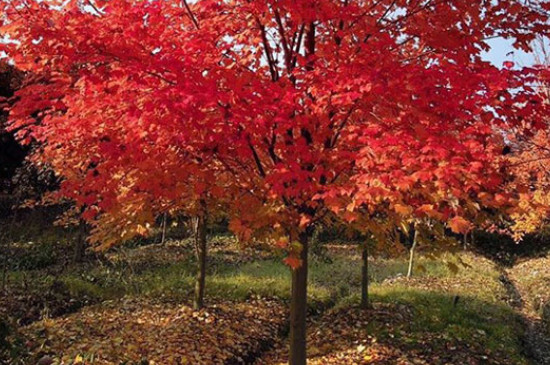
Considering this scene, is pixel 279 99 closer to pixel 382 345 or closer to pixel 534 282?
pixel 382 345

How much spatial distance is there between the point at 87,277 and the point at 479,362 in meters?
10.4

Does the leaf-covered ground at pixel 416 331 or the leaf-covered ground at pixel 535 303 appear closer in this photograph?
the leaf-covered ground at pixel 416 331

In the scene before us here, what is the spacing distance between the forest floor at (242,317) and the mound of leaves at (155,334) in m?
0.02

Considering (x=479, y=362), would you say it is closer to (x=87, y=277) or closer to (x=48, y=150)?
(x=48, y=150)

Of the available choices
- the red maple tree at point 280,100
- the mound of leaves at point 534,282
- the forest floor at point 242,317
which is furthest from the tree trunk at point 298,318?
the mound of leaves at point 534,282

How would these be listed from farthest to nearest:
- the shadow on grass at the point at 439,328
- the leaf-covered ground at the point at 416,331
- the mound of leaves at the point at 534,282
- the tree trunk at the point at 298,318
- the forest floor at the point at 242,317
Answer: the mound of leaves at the point at 534,282
the shadow on grass at the point at 439,328
the leaf-covered ground at the point at 416,331
the forest floor at the point at 242,317
the tree trunk at the point at 298,318

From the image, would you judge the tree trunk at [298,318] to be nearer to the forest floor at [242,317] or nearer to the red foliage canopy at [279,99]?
the red foliage canopy at [279,99]

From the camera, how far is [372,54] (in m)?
→ 4.54

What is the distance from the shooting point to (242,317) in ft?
32.6

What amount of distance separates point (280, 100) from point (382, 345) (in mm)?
6062

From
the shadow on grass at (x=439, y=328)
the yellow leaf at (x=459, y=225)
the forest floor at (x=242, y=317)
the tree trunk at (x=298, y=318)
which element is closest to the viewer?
the yellow leaf at (x=459, y=225)

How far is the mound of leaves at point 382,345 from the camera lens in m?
8.05

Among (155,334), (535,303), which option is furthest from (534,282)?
(155,334)

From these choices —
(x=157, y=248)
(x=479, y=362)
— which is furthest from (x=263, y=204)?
(x=157, y=248)
